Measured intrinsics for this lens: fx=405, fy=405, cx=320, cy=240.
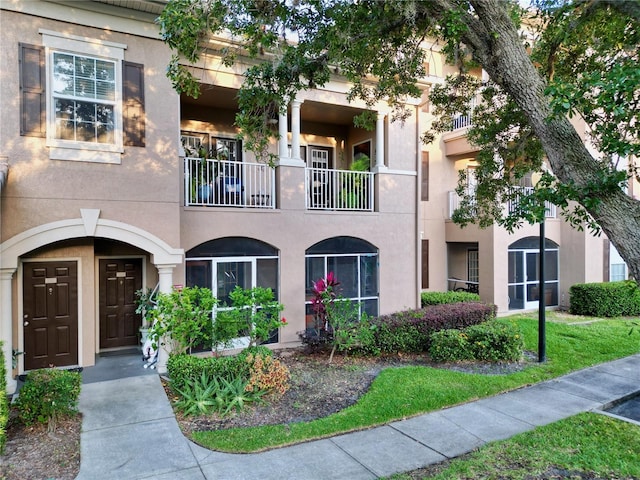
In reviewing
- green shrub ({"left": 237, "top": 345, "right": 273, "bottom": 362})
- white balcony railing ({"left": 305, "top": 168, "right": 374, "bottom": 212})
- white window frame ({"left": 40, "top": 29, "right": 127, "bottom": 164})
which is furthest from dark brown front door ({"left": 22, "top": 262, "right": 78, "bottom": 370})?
white balcony railing ({"left": 305, "top": 168, "right": 374, "bottom": 212})

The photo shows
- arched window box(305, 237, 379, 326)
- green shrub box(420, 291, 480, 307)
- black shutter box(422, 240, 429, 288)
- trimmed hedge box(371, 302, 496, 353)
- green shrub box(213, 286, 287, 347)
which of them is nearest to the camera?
green shrub box(213, 286, 287, 347)

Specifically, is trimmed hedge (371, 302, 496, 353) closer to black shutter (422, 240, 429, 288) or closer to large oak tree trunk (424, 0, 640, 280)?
black shutter (422, 240, 429, 288)

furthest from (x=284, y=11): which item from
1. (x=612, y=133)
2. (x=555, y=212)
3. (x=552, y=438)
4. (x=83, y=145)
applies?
(x=555, y=212)

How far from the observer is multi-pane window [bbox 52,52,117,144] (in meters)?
7.41

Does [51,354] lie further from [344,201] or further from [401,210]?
[401,210]

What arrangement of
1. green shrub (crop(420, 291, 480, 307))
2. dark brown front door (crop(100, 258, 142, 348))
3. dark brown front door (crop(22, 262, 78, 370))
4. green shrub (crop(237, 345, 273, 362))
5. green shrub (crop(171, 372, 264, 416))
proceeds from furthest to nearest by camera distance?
1. green shrub (crop(420, 291, 480, 307))
2. dark brown front door (crop(100, 258, 142, 348))
3. dark brown front door (crop(22, 262, 78, 370))
4. green shrub (crop(237, 345, 273, 362))
5. green shrub (crop(171, 372, 264, 416))

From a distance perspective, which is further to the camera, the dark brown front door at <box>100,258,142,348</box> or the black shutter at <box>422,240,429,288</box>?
the black shutter at <box>422,240,429,288</box>

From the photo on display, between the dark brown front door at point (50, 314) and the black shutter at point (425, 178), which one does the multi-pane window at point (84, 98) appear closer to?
the dark brown front door at point (50, 314)

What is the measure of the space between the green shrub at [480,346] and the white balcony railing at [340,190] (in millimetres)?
4277

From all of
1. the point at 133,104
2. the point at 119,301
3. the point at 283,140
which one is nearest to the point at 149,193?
the point at 133,104

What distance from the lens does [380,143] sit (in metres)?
11.7

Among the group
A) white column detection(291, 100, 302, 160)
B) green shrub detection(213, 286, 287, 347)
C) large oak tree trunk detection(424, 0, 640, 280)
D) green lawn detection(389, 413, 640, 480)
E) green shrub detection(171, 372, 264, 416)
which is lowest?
green lawn detection(389, 413, 640, 480)

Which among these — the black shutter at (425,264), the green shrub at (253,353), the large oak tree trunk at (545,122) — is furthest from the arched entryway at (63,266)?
the black shutter at (425,264)

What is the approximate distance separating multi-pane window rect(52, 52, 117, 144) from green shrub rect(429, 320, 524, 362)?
→ 27.1 feet
